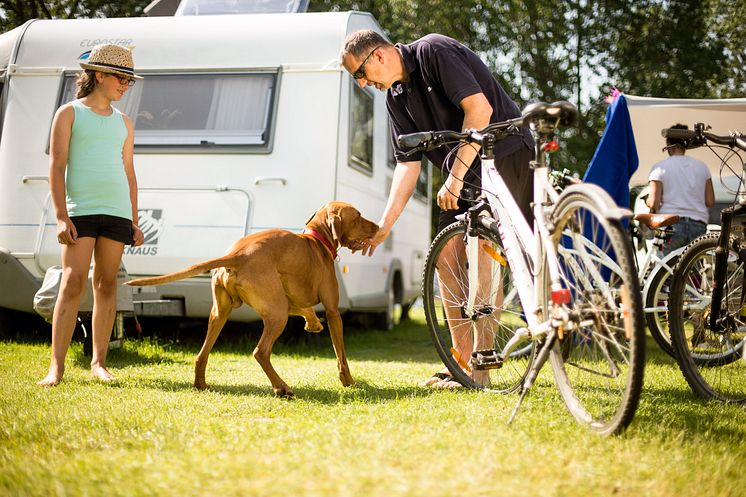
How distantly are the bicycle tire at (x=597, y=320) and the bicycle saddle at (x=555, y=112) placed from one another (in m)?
0.35

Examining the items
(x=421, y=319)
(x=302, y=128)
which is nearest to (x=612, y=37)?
(x=421, y=319)

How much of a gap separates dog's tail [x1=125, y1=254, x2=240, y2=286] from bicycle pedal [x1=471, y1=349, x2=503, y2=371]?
135 centimetres

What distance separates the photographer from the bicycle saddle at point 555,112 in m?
3.02

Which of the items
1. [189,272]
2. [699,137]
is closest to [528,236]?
[699,137]

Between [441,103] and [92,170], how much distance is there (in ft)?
6.77

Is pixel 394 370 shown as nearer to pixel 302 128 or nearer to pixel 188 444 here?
pixel 302 128

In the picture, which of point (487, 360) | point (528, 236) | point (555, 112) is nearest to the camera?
point (555, 112)

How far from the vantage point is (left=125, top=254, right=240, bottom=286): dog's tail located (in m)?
3.78

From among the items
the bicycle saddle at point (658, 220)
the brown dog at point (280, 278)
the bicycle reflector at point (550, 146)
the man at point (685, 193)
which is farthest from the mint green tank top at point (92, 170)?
the man at point (685, 193)

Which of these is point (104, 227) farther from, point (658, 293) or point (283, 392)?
point (658, 293)

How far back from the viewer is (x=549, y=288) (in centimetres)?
311

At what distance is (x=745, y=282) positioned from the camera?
3693mm

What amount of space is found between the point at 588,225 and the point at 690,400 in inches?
52.3

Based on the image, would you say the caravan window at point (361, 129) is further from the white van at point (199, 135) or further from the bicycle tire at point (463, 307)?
the bicycle tire at point (463, 307)
